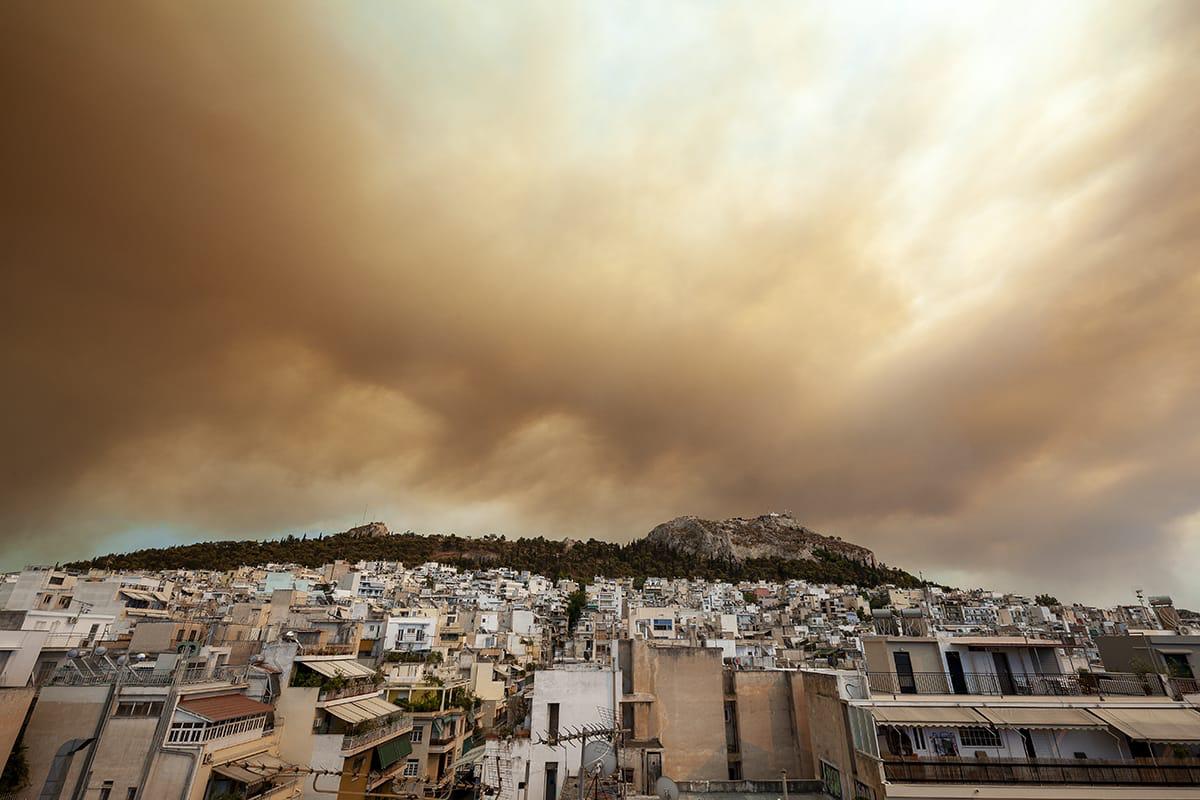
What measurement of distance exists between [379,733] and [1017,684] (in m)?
27.2

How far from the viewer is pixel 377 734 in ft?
92.3

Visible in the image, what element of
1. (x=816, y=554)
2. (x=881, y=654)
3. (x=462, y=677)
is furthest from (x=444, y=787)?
(x=816, y=554)

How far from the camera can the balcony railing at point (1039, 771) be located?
1870 cm

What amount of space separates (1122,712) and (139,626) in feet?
140

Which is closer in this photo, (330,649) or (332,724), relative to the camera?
(332,724)

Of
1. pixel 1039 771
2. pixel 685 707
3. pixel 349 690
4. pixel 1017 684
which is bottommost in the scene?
pixel 1039 771

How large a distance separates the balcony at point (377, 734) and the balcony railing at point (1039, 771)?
21066 mm

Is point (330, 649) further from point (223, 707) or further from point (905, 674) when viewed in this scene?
point (905, 674)

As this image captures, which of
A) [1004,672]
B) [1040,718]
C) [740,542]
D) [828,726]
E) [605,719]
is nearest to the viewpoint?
[1040,718]

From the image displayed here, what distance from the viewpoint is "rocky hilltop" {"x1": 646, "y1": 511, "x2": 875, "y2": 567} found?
168m

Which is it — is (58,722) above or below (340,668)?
below

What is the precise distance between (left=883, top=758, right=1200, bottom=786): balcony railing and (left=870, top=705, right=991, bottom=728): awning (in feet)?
3.49

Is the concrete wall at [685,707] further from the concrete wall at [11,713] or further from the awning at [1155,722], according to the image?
the concrete wall at [11,713]

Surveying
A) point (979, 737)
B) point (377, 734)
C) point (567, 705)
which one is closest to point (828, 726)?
point (979, 737)
